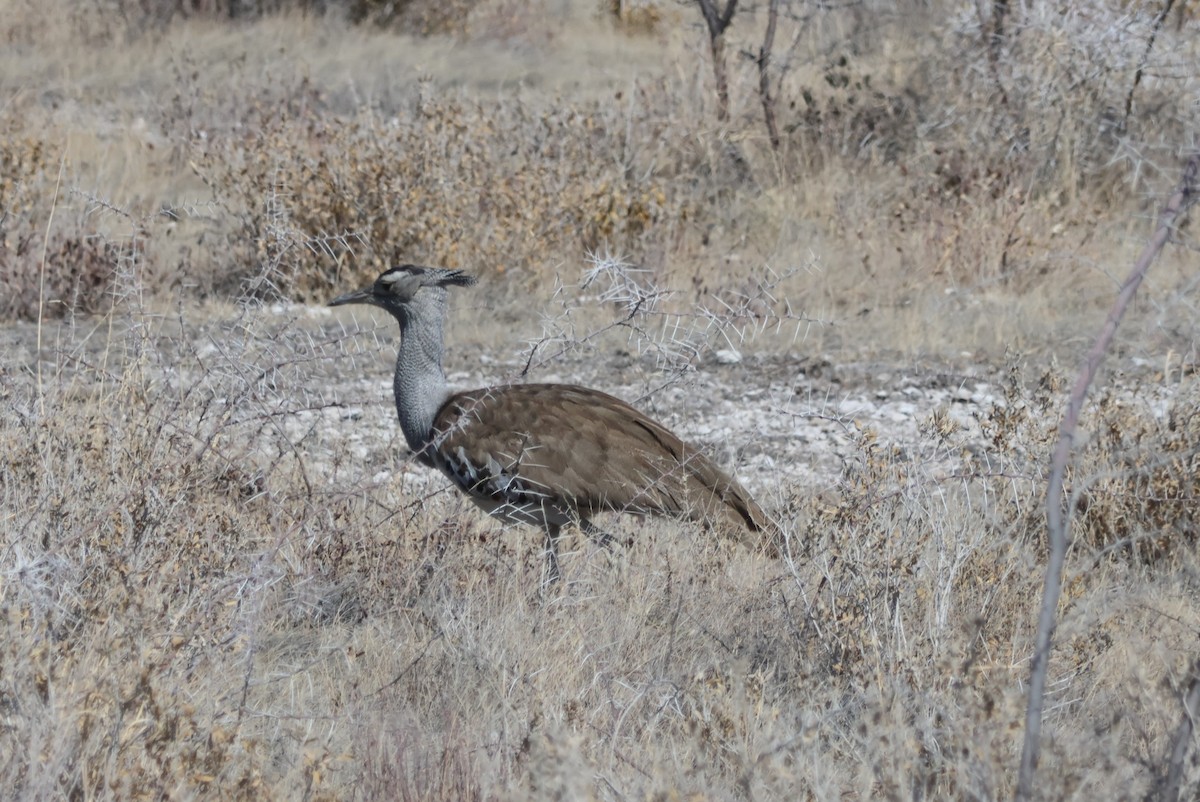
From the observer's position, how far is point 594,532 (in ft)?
16.4

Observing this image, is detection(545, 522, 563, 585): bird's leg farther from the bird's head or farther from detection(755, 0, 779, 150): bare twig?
detection(755, 0, 779, 150): bare twig

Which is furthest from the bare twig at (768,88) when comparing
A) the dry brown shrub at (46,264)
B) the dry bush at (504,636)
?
the dry bush at (504,636)

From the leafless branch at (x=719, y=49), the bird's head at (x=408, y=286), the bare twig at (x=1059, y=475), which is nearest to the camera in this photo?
the bare twig at (x=1059, y=475)

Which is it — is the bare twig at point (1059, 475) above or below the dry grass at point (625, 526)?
above

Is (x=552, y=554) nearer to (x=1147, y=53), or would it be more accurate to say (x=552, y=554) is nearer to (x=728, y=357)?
(x=728, y=357)

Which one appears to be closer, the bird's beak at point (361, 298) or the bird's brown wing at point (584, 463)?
the bird's brown wing at point (584, 463)

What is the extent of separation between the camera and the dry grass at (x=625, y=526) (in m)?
3.18

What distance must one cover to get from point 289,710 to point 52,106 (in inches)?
443

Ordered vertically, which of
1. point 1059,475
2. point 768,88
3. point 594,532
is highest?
point 1059,475

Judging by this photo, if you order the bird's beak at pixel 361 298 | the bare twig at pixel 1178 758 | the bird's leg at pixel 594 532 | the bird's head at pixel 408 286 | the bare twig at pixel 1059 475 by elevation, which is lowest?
the bird's leg at pixel 594 532

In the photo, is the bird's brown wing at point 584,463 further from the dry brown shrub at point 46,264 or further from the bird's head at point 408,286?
the dry brown shrub at point 46,264

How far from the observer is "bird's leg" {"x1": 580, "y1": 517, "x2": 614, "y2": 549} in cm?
491

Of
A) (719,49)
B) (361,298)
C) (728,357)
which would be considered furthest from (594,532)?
(719,49)

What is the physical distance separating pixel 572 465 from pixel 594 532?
0.30 m
